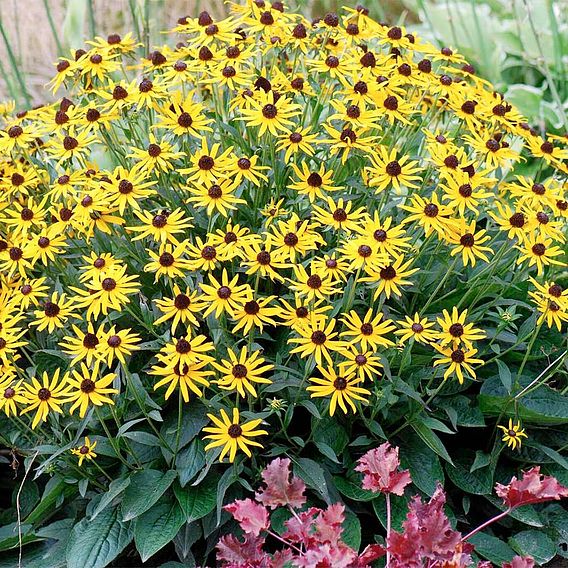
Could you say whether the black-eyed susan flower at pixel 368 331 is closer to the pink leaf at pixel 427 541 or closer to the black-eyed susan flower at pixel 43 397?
the pink leaf at pixel 427 541

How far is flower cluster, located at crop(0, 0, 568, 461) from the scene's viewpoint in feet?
6.73

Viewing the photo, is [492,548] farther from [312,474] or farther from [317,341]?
[317,341]

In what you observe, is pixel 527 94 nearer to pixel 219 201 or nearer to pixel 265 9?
pixel 265 9

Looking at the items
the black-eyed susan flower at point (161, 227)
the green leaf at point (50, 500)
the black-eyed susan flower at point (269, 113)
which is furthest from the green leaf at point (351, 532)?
the black-eyed susan flower at point (269, 113)

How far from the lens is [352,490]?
223cm

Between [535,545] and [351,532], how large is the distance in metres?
0.51

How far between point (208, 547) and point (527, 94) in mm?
3111

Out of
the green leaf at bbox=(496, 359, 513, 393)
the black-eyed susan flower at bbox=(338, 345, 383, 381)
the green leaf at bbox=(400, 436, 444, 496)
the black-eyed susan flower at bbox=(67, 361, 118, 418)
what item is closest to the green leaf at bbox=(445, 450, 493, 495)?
the green leaf at bbox=(400, 436, 444, 496)

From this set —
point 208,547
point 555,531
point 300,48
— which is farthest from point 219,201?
point 555,531

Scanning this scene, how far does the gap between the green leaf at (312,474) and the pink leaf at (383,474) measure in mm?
232

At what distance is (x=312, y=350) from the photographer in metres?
2.01

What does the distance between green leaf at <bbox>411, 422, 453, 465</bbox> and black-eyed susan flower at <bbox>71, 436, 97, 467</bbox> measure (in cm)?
84

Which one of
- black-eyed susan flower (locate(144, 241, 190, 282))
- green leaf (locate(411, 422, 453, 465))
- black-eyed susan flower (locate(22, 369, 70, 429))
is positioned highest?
black-eyed susan flower (locate(144, 241, 190, 282))

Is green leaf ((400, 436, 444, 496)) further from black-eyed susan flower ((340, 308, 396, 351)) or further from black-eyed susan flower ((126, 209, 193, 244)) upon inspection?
black-eyed susan flower ((126, 209, 193, 244))
